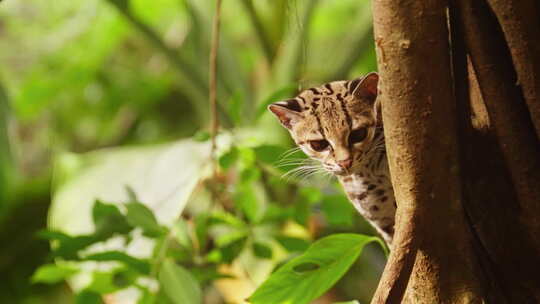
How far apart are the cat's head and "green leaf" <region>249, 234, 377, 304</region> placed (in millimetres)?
78

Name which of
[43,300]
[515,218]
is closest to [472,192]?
[515,218]

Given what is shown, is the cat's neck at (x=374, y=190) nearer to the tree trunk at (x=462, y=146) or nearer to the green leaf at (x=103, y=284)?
the tree trunk at (x=462, y=146)

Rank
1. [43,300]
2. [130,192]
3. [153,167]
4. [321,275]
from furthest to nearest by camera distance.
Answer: [43,300]
[153,167]
[130,192]
[321,275]

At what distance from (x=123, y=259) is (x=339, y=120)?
1.17 feet

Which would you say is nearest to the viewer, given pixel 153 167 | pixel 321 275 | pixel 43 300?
pixel 321 275

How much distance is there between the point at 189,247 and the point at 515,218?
496mm

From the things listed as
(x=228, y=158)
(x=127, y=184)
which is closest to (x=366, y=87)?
(x=228, y=158)

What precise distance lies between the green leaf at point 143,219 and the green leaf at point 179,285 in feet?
0.16

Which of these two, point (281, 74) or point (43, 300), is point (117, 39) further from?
point (281, 74)

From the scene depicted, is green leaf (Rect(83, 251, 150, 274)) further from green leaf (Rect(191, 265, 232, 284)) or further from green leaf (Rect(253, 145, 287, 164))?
green leaf (Rect(253, 145, 287, 164))

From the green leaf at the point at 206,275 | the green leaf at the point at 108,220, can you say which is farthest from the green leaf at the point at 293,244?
the green leaf at the point at 108,220

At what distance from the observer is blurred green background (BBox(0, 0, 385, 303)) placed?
0.89 meters

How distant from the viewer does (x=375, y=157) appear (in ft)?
2.08

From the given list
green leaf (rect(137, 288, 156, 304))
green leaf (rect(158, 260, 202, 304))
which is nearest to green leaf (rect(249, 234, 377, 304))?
green leaf (rect(158, 260, 202, 304))
